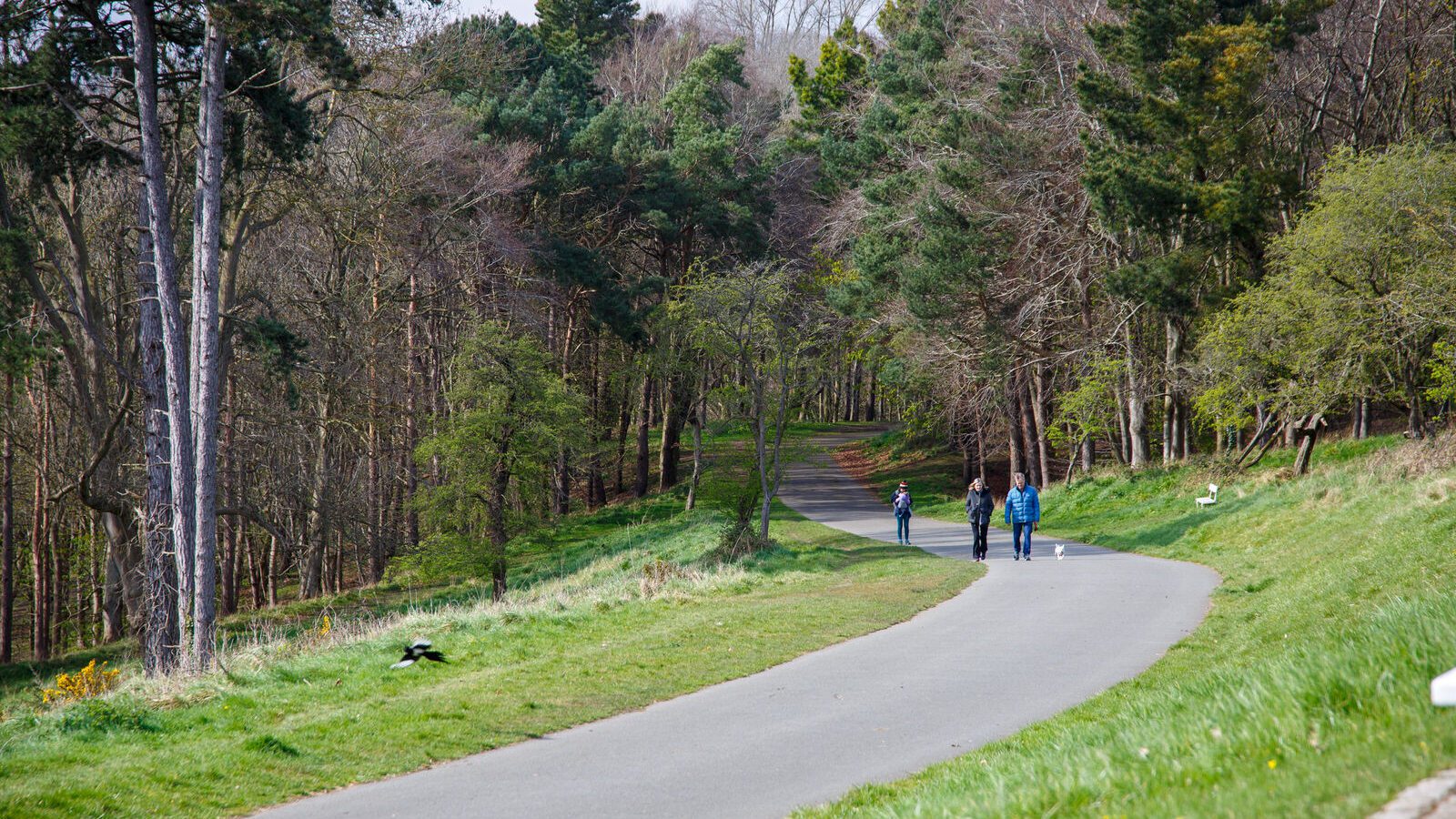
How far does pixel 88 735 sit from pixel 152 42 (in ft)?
41.0

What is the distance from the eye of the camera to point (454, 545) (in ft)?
76.0

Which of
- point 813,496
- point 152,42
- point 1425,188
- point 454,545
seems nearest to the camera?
point 152,42

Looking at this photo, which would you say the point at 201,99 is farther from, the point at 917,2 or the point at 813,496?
the point at 917,2

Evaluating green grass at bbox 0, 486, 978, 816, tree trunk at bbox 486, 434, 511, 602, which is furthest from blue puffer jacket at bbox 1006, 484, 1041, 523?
tree trunk at bbox 486, 434, 511, 602

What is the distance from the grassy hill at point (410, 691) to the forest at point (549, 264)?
4.36 m

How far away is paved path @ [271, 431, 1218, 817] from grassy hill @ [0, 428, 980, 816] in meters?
0.49

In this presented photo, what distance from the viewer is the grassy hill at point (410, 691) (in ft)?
23.4

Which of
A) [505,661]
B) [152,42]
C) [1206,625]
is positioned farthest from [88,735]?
[152,42]

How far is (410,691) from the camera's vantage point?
985cm

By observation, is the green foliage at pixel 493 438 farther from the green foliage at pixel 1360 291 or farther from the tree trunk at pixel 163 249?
the green foliage at pixel 1360 291

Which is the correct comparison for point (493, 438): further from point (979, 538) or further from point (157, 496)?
point (979, 538)

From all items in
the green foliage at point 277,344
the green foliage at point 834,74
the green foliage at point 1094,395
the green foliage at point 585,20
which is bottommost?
the green foliage at point 1094,395

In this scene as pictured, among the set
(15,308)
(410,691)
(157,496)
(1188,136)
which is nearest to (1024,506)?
(1188,136)

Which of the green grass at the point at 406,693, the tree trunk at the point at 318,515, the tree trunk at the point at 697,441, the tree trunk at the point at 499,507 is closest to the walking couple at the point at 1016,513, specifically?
the green grass at the point at 406,693
